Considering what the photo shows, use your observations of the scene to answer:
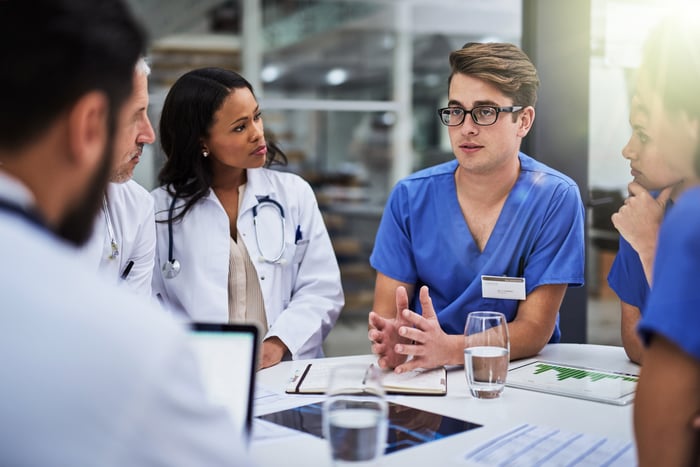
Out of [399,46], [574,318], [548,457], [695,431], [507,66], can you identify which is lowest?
[574,318]

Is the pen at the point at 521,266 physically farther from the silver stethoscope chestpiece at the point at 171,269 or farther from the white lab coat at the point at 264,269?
the silver stethoscope chestpiece at the point at 171,269

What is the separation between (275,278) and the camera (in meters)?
2.30

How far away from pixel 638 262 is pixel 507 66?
2.27ft

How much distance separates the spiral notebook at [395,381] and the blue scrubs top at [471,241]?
0.46 meters

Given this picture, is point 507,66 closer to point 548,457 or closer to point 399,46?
point 548,457

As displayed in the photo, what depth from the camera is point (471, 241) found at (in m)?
2.11

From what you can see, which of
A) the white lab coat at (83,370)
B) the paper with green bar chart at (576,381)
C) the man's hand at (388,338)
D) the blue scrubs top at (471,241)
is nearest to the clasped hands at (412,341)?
the man's hand at (388,338)

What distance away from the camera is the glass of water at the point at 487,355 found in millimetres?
1437

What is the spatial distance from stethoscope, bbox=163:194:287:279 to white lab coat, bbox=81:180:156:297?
105 millimetres

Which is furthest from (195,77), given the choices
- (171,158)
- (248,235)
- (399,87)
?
(399,87)

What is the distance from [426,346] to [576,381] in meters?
0.35

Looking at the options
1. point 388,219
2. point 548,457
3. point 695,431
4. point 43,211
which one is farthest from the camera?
point 388,219

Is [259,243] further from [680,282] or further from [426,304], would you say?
[680,282]

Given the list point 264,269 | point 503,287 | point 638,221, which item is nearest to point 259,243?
point 264,269
